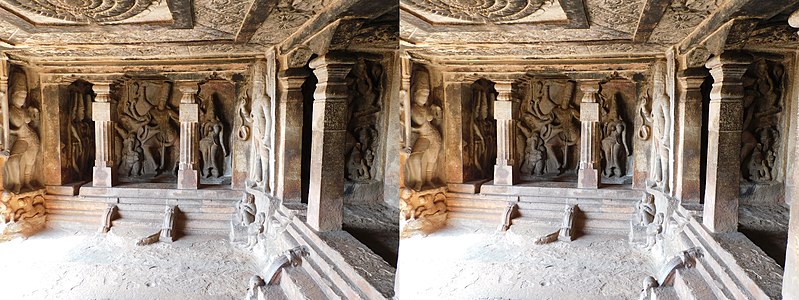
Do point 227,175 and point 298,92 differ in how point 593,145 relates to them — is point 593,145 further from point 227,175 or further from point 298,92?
point 227,175

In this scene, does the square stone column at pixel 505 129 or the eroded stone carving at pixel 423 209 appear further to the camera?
the square stone column at pixel 505 129

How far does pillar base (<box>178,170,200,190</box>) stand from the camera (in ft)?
15.0

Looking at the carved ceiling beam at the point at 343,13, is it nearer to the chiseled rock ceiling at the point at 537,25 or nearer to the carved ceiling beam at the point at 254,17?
the chiseled rock ceiling at the point at 537,25

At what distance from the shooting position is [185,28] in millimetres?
3998

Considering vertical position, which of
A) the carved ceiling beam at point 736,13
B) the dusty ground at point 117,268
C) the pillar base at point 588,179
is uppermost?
Result: the carved ceiling beam at point 736,13

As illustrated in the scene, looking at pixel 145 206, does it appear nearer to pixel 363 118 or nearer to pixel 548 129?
pixel 363 118

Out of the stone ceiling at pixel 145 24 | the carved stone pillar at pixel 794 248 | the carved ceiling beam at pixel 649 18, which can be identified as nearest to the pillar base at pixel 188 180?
the stone ceiling at pixel 145 24

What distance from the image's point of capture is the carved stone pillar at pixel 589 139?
349 cm

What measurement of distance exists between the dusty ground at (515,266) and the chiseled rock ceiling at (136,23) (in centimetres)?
158

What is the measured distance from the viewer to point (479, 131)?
3.05 metres

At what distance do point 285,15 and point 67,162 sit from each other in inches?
73.4

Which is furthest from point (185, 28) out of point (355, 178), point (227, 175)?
point (227, 175)

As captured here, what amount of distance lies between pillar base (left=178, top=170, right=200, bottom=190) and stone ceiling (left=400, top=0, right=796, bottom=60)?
8.00 ft

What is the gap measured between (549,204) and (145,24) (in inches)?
114
